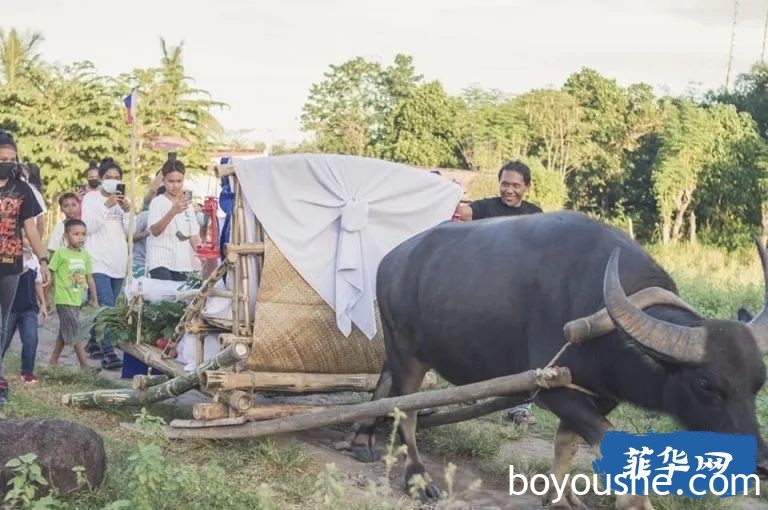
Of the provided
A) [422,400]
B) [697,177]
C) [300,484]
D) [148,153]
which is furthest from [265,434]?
[148,153]

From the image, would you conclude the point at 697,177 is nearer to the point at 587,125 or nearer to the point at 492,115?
the point at 587,125

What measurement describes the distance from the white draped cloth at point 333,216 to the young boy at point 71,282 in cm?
296

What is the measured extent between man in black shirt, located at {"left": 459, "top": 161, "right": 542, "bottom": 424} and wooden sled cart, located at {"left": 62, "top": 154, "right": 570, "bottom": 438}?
0.72 meters

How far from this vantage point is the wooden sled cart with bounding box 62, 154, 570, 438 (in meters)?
5.31

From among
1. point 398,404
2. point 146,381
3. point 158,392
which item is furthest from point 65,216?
point 398,404

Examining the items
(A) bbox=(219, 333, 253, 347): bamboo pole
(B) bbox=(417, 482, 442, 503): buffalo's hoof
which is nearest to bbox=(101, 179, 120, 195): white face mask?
(A) bbox=(219, 333, 253, 347): bamboo pole

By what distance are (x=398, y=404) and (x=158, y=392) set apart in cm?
186

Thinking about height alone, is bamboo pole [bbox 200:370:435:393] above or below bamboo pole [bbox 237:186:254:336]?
below

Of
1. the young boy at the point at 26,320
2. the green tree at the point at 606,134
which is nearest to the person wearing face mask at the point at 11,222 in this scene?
the young boy at the point at 26,320

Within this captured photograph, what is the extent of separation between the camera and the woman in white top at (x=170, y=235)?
25.7 ft

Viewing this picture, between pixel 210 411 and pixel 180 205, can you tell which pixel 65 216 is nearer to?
pixel 180 205

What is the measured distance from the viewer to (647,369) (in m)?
4.00

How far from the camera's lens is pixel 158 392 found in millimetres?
5738

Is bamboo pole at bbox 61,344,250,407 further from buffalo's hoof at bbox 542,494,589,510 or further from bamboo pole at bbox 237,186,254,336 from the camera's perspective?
buffalo's hoof at bbox 542,494,589,510
